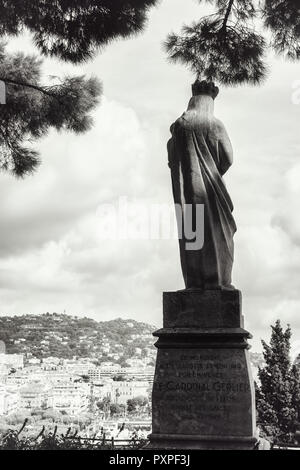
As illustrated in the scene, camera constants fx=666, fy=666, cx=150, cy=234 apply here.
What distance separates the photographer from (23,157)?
9.50 meters

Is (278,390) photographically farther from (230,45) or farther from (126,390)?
(230,45)

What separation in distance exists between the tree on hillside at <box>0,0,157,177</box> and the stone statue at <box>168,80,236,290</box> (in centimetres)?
253

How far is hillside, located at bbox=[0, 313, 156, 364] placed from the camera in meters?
16.9

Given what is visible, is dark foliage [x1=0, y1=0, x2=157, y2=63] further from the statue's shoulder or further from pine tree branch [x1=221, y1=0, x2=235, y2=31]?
the statue's shoulder

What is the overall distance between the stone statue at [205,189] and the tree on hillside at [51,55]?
2527 millimetres

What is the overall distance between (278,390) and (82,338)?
1523 centimetres

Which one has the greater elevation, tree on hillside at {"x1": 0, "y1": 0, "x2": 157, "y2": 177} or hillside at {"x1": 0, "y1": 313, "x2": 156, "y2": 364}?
tree on hillside at {"x1": 0, "y1": 0, "x2": 157, "y2": 177}

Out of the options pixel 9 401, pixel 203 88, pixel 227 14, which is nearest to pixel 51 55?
pixel 227 14

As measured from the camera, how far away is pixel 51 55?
337 inches

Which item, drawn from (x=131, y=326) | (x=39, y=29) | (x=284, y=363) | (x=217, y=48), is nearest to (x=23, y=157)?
(x=39, y=29)

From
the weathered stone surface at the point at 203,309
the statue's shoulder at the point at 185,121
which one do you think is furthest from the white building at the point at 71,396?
the statue's shoulder at the point at 185,121

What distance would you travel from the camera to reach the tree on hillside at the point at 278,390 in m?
30.3

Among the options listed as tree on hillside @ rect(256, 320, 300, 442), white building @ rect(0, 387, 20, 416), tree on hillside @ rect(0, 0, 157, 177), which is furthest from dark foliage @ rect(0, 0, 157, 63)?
tree on hillside @ rect(256, 320, 300, 442)
